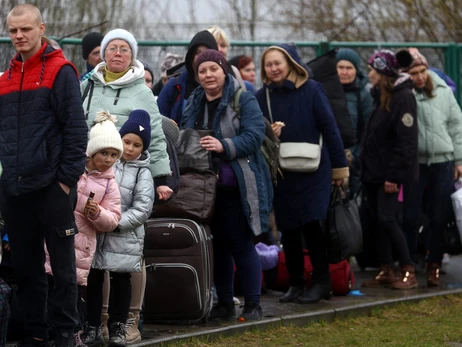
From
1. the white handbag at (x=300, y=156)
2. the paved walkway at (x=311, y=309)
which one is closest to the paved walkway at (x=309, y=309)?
the paved walkway at (x=311, y=309)

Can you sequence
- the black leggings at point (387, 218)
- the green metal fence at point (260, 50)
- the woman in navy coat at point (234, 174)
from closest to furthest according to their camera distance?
the woman in navy coat at point (234, 174) → the black leggings at point (387, 218) → the green metal fence at point (260, 50)

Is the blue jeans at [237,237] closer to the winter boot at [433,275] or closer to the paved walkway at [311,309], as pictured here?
the paved walkway at [311,309]

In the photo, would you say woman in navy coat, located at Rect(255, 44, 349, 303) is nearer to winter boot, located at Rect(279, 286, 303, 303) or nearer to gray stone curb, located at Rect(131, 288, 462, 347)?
winter boot, located at Rect(279, 286, 303, 303)

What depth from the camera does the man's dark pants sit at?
7.32 metres

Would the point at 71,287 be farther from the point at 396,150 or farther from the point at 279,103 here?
the point at 396,150

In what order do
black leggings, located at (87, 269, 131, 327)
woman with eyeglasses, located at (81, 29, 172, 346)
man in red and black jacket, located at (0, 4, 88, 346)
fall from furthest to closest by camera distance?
woman with eyeglasses, located at (81, 29, 172, 346) < black leggings, located at (87, 269, 131, 327) < man in red and black jacket, located at (0, 4, 88, 346)

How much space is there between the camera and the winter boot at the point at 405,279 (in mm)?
11375

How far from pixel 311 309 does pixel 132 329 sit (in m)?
2.12

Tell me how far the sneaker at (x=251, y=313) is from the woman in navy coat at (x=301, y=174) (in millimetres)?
1046

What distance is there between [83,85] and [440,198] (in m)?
4.26

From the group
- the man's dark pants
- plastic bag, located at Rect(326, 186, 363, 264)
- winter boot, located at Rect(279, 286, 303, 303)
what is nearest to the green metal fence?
plastic bag, located at Rect(326, 186, 363, 264)

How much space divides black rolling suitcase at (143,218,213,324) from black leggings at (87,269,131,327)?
921 mm

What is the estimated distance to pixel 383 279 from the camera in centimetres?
1167

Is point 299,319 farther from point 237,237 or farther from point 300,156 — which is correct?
point 300,156
